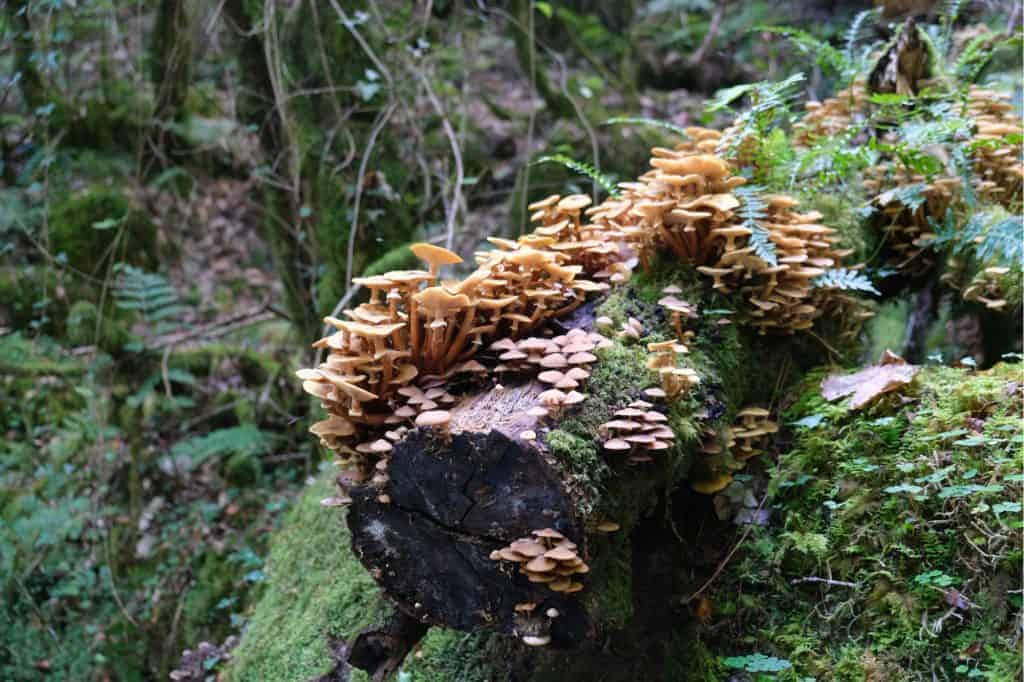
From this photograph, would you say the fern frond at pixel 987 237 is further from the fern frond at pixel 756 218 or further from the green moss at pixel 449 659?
the green moss at pixel 449 659

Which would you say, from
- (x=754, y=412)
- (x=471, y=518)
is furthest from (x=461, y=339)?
(x=754, y=412)

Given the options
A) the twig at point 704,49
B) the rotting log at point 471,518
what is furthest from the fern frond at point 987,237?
the twig at point 704,49

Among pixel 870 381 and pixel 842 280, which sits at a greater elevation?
pixel 842 280

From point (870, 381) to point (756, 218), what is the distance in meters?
0.90

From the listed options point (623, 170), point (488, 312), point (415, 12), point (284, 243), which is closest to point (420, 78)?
point (415, 12)

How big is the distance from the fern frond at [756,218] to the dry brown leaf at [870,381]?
678 millimetres

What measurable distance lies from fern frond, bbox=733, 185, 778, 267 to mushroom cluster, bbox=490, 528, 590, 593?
5.14 feet

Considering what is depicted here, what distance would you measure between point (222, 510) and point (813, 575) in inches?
210

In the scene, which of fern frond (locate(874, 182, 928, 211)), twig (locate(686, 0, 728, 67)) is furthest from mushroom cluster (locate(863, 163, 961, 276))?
twig (locate(686, 0, 728, 67))

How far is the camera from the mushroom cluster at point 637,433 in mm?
2445

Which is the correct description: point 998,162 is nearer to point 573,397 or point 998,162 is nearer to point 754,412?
point 754,412

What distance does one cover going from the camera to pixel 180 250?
7656 millimetres

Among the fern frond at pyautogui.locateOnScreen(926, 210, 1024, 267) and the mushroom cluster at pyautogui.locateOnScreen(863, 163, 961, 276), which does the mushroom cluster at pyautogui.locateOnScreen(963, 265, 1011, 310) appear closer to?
the fern frond at pyautogui.locateOnScreen(926, 210, 1024, 267)

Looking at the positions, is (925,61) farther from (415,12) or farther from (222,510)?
(222,510)
